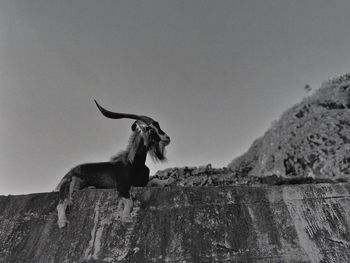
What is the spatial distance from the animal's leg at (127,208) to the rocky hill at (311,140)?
13445 millimetres

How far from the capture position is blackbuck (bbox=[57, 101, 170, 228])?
189 inches

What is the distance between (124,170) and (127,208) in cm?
88

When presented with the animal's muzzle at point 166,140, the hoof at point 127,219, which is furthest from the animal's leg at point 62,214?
the animal's muzzle at point 166,140

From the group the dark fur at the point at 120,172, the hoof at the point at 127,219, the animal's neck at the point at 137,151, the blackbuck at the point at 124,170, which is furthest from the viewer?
the animal's neck at the point at 137,151

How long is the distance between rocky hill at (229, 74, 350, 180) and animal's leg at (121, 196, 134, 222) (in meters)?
13.4

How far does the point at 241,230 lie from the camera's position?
Result: 4.20 m

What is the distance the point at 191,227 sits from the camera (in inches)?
169

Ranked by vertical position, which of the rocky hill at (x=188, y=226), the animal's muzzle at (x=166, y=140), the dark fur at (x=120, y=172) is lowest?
the rocky hill at (x=188, y=226)

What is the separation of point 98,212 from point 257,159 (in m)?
22.8

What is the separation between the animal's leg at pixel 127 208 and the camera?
4.46 metres

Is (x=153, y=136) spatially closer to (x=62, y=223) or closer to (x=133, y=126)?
(x=133, y=126)

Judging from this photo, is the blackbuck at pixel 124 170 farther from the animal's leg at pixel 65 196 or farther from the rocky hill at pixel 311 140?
the rocky hill at pixel 311 140

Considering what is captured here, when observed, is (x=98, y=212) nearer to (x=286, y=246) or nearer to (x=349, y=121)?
(x=286, y=246)

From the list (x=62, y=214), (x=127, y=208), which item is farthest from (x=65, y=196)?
(x=127, y=208)
